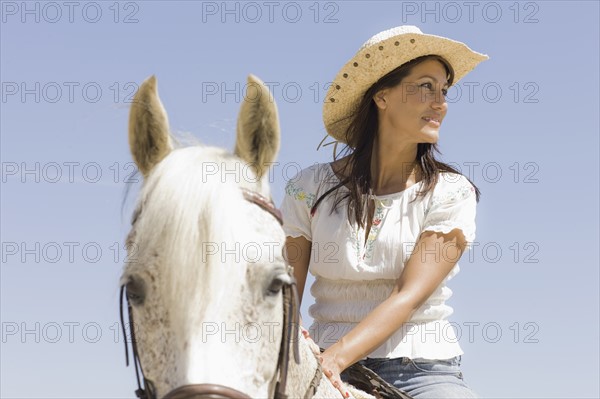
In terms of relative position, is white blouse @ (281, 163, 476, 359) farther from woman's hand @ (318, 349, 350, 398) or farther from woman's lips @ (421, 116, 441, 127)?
woman's hand @ (318, 349, 350, 398)

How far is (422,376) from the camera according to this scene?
442 cm

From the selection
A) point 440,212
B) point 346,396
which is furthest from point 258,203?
point 440,212

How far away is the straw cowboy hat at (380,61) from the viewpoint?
4848mm

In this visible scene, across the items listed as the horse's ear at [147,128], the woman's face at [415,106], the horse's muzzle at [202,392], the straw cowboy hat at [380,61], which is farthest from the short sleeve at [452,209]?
the horse's muzzle at [202,392]

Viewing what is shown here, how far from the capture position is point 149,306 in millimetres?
2805

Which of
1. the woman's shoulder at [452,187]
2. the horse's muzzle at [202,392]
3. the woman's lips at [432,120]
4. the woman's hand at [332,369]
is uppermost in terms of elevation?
the woman's lips at [432,120]

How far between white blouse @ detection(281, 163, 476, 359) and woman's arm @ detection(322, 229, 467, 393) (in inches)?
2.4

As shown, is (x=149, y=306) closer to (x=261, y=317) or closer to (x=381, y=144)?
(x=261, y=317)

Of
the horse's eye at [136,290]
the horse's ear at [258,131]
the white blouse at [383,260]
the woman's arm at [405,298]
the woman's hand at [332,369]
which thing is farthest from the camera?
the white blouse at [383,260]

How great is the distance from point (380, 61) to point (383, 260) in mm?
1266

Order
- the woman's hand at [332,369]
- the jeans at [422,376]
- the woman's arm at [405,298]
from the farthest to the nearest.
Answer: the jeans at [422,376] → the woman's arm at [405,298] → the woman's hand at [332,369]

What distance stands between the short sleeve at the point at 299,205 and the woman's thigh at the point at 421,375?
2.76ft

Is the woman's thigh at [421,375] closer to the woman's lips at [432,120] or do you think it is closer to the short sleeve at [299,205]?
the short sleeve at [299,205]

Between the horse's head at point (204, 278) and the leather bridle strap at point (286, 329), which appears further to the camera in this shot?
the leather bridle strap at point (286, 329)
